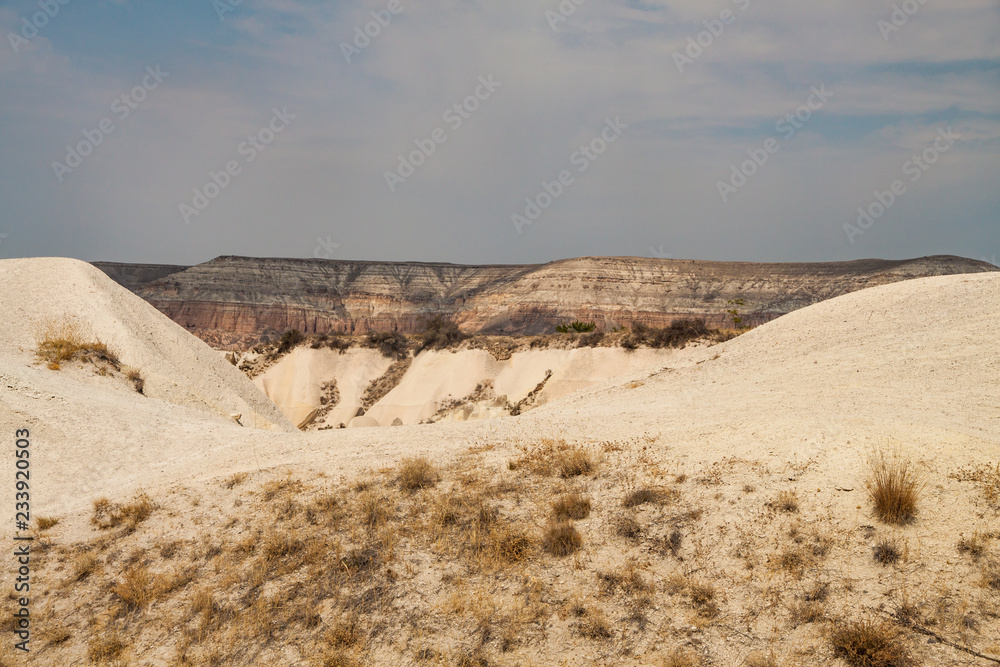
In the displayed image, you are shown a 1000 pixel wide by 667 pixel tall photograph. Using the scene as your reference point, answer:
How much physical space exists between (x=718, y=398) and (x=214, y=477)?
10499mm

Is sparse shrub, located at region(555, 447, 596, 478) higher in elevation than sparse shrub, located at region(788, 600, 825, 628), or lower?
higher

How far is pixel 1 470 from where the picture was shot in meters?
11.1

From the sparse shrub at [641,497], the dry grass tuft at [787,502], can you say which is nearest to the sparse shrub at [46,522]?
the sparse shrub at [641,497]

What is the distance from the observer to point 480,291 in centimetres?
7762

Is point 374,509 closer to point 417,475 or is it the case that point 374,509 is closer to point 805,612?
point 417,475

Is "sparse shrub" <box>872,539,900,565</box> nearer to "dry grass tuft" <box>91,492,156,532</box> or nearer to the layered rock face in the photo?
"dry grass tuft" <box>91,492,156,532</box>

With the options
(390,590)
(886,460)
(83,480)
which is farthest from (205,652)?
(886,460)

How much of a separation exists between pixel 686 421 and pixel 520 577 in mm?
5845

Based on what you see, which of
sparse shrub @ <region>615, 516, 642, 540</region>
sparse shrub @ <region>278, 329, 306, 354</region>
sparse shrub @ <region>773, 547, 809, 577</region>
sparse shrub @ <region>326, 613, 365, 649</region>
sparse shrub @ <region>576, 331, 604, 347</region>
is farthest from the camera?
sparse shrub @ <region>278, 329, 306, 354</region>

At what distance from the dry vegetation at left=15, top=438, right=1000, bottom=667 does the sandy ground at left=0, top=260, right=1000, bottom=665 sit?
0.36 ft

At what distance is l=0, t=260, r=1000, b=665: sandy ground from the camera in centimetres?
784

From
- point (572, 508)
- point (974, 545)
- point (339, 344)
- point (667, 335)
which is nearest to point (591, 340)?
point (667, 335)

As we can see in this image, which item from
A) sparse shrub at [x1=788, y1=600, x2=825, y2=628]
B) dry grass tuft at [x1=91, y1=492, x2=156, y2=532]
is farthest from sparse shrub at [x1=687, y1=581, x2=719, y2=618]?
dry grass tuft at [x1=91, y1=492, x2=156, y2=532]

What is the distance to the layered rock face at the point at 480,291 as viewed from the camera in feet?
213
